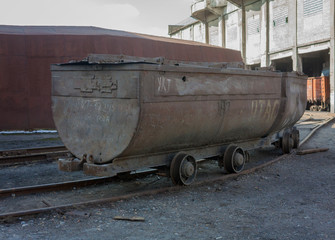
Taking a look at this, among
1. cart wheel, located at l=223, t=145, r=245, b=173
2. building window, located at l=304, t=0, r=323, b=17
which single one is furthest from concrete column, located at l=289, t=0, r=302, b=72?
cart wheel, located at l=223, t=145, r=245, b=173

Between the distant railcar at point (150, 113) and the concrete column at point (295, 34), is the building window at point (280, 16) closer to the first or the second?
the concrete column at point (295, 34)

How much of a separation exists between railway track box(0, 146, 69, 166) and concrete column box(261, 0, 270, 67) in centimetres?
2489

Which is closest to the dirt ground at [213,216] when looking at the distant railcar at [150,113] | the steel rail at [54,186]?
the distant railcar at [150,113]

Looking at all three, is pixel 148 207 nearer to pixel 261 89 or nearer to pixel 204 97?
pixel 204 97

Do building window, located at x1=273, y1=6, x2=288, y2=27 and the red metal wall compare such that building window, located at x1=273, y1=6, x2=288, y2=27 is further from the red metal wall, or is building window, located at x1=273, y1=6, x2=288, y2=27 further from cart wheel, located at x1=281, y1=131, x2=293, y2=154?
cart wheel, located at x1=281, y1=131, x2=293, y2=154

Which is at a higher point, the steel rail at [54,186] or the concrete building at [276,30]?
the concrete building at [276,30]

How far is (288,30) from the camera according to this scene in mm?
28844

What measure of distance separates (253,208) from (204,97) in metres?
2.12

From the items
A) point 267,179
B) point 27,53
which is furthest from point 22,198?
point 27,53

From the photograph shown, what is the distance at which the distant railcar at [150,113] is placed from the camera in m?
5.68

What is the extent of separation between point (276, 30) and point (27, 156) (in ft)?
83.9

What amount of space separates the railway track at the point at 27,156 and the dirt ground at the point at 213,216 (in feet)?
14.4

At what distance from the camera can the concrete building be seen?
25.6 meters

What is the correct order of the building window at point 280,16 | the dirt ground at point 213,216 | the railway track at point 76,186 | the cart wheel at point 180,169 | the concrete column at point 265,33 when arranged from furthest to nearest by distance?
the concrete column at point 265,33, the building window at point 280,16, the cart wheel at point 180,169, the railway track at point 76,186, the dirt ground at point 213,216
